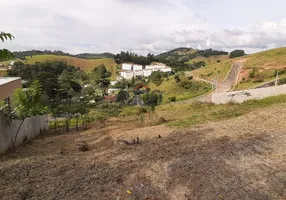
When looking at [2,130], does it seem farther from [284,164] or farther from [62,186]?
[284,164]

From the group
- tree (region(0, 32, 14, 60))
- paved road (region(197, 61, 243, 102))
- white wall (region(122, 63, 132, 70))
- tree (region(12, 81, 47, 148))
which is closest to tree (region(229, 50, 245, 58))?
white wall (region(122, 63, 132, 70))

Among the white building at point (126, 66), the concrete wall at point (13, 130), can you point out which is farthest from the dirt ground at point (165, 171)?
the white building at point (126, 66)

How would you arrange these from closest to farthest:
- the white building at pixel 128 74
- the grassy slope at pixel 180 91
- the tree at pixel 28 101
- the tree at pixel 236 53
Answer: the tree at pixel 28 101, the grassy slope at pixel 180 91, the white building at pixel 128 74, the tree at pixel 236 53

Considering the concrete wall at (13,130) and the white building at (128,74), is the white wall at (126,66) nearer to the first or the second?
the white building at (128,74)

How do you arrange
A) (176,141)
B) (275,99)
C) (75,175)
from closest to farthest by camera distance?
(75,175) → (176,141) → (275,99)

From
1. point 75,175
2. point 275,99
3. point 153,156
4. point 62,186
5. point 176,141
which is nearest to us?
point 62,186

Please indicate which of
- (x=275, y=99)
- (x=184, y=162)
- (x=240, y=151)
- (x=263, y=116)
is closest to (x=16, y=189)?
(x=184, y=162)

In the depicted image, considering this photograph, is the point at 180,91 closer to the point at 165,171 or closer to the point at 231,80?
the point at 231,80

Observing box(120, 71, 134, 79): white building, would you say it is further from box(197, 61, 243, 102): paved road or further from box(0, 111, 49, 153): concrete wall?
box(0, 111, 49, 153): concrete wall

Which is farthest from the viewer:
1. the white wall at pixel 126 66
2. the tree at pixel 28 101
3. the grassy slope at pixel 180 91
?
the white wall at pixel 126 66
